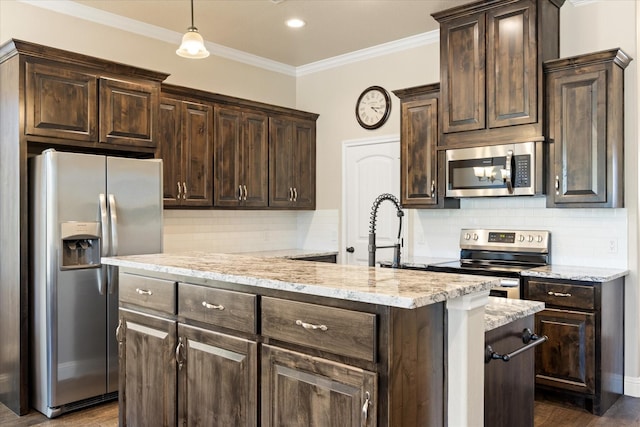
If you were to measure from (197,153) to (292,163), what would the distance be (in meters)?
1.21

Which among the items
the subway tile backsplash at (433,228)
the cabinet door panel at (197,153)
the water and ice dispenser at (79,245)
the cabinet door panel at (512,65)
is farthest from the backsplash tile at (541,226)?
the water and ice dispenser at (79,245)

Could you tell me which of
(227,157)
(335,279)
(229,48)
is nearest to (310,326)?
(335,279)

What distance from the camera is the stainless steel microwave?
3.81m

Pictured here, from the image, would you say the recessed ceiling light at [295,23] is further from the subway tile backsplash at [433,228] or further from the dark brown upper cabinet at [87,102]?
the subway tile backsplash at [433,228]

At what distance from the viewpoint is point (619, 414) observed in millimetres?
3393

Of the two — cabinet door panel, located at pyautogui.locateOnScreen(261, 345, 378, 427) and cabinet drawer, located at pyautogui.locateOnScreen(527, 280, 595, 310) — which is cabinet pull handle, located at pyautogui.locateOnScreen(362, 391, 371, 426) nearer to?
cabinet door panel, located at pyautogui.locateOnScreen(261, 345, 378, 427)

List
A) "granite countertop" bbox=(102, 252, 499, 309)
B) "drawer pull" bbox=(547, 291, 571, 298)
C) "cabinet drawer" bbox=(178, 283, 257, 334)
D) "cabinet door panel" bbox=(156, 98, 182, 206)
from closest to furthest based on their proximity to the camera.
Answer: "granite countertop" bbox=(102, 252, 499, 309) < "cabinet drawer" bbox=(178, 283, 257, 334) < "drawer pull" bbox=(547, 291, 571, 298) < "cabinet door panel" bbox=(156, 98, 182, 206)

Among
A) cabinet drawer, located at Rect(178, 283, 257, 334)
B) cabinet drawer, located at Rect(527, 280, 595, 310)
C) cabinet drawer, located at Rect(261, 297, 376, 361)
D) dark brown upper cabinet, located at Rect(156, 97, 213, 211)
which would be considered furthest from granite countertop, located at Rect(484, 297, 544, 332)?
dark brown upper cabinet, located at Rect(156, 97, 213, 211)

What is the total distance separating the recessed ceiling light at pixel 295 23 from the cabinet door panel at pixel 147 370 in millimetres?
2908

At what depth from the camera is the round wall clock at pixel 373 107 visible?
5.22 metres

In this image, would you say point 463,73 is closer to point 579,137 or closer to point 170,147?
point 579,137

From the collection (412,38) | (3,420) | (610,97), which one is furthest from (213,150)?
(610,97)

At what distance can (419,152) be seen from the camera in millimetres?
4508

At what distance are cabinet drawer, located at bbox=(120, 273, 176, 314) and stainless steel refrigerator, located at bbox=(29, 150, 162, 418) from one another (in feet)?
2.89
